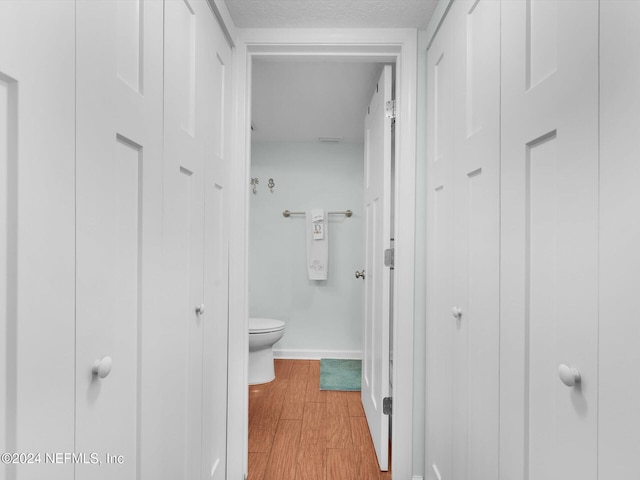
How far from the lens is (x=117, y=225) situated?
78cm

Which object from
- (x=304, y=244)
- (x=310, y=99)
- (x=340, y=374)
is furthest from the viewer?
(x=304, y=244)

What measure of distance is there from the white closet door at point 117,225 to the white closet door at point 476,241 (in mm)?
872

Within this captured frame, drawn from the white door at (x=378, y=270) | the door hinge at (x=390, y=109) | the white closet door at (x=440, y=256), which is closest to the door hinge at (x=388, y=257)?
the white door at (x=378, y=270)

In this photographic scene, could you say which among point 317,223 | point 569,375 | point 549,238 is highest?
point 317,223

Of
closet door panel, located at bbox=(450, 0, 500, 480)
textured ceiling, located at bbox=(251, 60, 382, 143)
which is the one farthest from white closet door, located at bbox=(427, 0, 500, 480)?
textured ceiling, located at bbox=(251, 60, 382, 143)

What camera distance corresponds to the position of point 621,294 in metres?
0.58

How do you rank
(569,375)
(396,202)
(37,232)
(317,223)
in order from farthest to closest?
(317,223) < (396,202) < (569,375) < (37,232)

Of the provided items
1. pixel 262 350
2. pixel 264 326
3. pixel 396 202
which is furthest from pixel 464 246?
pixel 262 350

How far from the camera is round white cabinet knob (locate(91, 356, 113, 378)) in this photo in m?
0.70

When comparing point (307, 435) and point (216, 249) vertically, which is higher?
point (216, 249)

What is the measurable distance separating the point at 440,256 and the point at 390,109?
82 cm

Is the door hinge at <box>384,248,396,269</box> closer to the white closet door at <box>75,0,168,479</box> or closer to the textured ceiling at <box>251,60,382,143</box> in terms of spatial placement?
the textured ceiling at <box>251,60,382,143</box>

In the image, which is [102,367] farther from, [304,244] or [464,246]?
[304,244]

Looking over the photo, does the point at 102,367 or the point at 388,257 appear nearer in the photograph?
the point at 102,367
